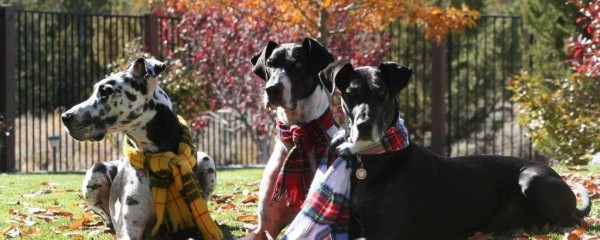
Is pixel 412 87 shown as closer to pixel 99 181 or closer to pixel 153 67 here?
pixel 99 181

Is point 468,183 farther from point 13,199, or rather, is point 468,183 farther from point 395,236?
point 13,199

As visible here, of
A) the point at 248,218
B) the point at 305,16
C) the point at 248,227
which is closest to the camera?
the point at 248,227

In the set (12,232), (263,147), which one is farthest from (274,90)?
(263,147)

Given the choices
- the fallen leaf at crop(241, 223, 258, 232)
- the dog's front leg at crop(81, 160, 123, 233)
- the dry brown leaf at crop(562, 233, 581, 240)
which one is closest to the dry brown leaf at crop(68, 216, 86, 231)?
the dog's front leg at crop(81, 160, 123, 233)

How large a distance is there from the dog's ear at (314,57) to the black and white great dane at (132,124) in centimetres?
83

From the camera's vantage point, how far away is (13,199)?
8.91 m

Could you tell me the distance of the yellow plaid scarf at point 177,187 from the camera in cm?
590

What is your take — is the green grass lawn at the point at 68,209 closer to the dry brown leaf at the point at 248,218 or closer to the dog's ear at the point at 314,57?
the dry brown leaf at the point at 248,218

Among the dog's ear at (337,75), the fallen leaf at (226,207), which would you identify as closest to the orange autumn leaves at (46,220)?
the fallen leaf at (226,207)

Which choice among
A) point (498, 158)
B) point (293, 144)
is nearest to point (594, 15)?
point (498, 158)

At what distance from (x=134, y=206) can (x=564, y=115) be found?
917 centimetres

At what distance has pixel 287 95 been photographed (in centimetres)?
586

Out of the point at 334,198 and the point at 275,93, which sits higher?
the point at 275,93

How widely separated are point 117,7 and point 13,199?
60.2 ft
